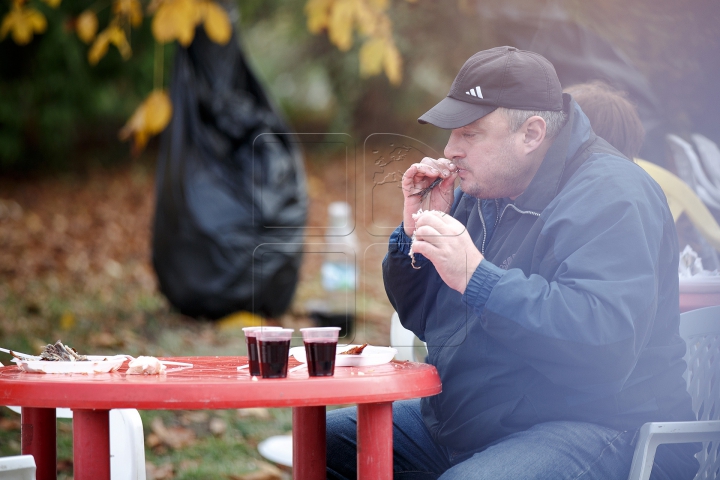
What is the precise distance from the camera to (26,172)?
10.5 m

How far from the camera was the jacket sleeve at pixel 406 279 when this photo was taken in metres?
2.00

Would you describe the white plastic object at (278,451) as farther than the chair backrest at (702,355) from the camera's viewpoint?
Yes

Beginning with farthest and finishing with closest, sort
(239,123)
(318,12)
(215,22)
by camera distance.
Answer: (239,123)
(318,12)
(215,22)

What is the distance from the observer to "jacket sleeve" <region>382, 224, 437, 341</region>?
2.00 metres

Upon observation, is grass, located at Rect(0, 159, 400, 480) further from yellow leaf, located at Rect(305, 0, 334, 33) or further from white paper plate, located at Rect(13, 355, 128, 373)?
yellow leaf, located at Rect(305, 0, 334, 33)

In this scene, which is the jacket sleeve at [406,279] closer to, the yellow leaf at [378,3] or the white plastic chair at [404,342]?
the white plastic chair at [404,342]

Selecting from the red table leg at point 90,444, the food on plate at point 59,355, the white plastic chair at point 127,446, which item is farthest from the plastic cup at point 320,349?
the white plastic chair at point 127,446

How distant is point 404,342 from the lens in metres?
2.45

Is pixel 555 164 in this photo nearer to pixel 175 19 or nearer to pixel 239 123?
pixel 175 19

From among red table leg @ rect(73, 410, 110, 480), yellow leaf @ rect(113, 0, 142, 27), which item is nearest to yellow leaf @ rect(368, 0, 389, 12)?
yellow leaf @ rect(113, 0, 142, 27)

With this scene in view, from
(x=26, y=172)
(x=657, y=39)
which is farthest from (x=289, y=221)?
(x=26, y=172)

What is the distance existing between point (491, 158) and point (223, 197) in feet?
12.2

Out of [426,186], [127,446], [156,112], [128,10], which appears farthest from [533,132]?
[156,112]

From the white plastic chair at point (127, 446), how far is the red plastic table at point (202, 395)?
0.24 m
